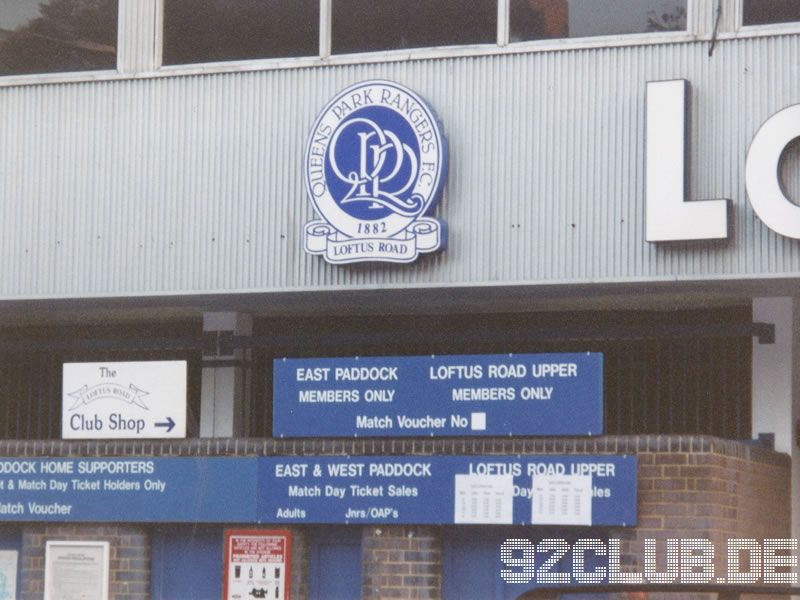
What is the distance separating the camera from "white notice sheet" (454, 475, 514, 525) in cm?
1524

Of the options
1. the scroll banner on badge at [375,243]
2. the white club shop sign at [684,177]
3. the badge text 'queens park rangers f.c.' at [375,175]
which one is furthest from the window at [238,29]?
the white club shop sign at [684,177]

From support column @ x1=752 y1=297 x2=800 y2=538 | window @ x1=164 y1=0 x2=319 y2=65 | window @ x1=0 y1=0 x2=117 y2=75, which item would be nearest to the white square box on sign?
support column @ x1=752 y1=297 x2=800 y2=538

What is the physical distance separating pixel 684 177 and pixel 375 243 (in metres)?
3.07

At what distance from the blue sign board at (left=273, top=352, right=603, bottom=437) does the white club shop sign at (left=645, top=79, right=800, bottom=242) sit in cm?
147

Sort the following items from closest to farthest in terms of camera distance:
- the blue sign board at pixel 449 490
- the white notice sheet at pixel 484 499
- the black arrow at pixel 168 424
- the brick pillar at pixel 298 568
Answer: the blue sign board at pixel 449 490
the white notice sheet at pixel 484 499
the brick pillar at pixel 298 568
the black arrow at pixel 168 424

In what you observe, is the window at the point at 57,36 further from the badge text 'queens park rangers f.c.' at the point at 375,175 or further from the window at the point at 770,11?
the window at the point at 770,11

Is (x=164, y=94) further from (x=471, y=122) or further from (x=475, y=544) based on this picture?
(x=475, y=544)

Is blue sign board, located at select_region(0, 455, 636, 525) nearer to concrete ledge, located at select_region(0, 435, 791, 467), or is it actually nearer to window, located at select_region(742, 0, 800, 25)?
concrete ledge, located at select_region(0, 435, 791, 467)

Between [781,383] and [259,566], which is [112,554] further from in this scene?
[781,383]

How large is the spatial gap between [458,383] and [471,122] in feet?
8.50

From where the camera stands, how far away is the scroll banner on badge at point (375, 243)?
53.0 ft

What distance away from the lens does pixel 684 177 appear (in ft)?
50.2

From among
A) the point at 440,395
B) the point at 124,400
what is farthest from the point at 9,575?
the point at 440,395

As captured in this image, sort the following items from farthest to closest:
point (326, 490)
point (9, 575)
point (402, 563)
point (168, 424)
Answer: point (9, 575) < point (168, 424) < point (326, 490) < point (402, 563)
